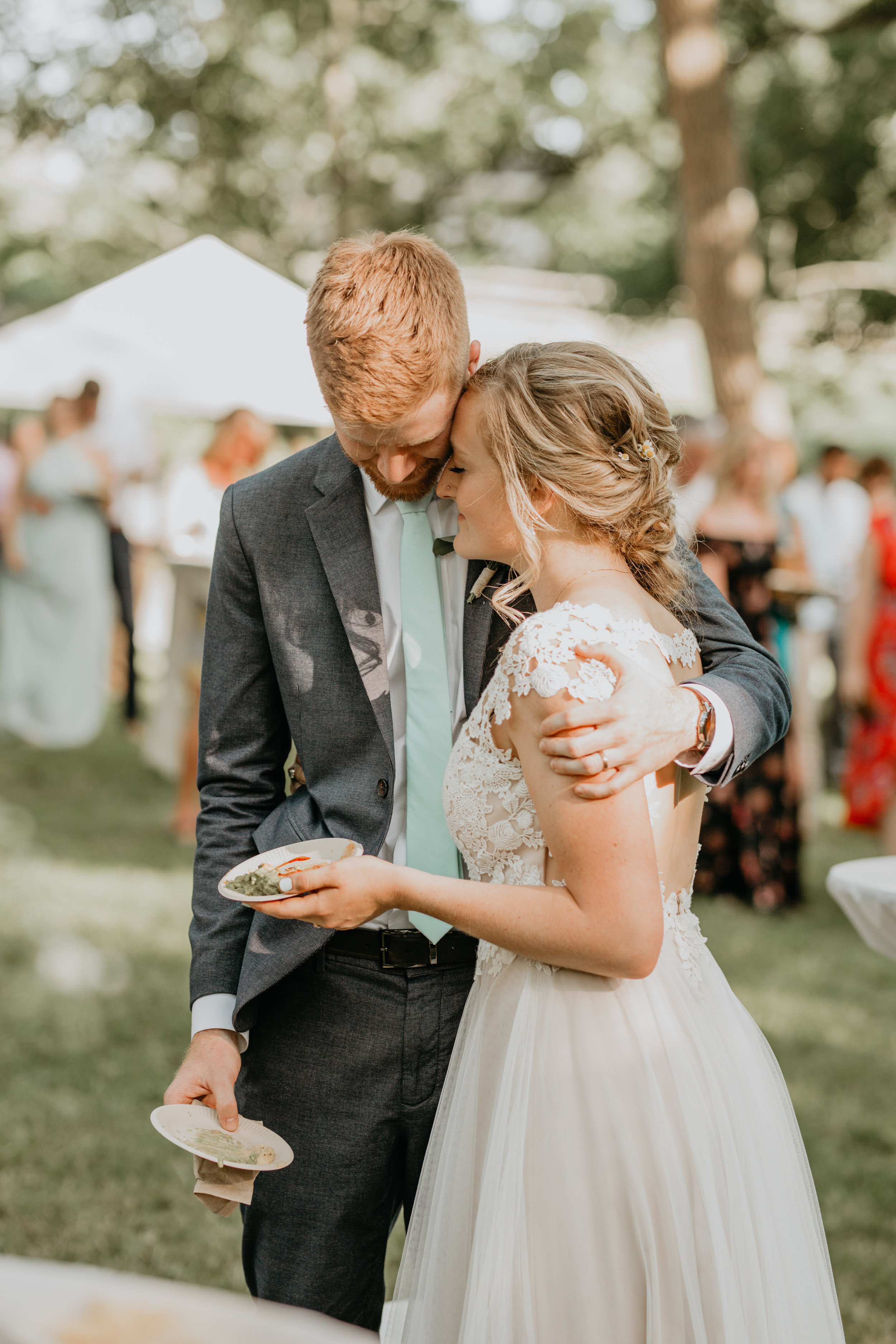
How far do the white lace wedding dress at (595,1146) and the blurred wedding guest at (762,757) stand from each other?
4.34m

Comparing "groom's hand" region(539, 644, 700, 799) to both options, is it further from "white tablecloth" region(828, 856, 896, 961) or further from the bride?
"white tablecloth" region(828, 856, 896, 961)

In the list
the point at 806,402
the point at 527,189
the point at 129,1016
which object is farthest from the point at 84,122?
the point at 129,1016

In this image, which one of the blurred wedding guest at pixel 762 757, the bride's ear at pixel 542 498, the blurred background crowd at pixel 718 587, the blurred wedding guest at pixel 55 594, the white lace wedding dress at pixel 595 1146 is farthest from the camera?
the blurred wedding guest at pixel 55 594

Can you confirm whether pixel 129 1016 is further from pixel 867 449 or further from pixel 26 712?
pixel 867 449

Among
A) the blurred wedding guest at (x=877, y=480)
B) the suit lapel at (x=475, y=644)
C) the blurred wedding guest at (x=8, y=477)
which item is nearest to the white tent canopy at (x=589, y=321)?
the blurred wedding guest at (x=877, y=480)

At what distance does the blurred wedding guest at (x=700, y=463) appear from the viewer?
6.58 metres

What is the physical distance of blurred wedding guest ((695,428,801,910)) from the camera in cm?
613

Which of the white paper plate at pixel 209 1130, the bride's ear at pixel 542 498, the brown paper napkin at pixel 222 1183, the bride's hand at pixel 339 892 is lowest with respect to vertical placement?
the brown paper napkin at pixel 222 1183

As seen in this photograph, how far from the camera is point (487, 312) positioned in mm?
6141

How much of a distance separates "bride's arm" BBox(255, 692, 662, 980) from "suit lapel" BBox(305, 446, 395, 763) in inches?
12.4

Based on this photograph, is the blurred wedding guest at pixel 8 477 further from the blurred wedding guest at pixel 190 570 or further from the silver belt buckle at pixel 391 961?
the silver belt buckle at pixel 391 961

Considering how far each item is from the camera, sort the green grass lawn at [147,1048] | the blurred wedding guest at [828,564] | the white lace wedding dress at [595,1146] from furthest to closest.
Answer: the blurred wedding guest at [828,564]
the green grass lawn at [147,1048]
the white lace wedding dress at [595,1146]

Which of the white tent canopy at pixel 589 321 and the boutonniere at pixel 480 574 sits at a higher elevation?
the white tent canopy at pixel 589 321

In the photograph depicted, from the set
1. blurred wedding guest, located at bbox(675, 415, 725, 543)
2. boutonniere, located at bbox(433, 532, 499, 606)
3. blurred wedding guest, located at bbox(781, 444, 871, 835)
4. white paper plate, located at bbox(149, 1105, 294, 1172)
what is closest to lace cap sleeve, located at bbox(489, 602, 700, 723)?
boutonniere, located at bbox(433, 532, 499, 606)
